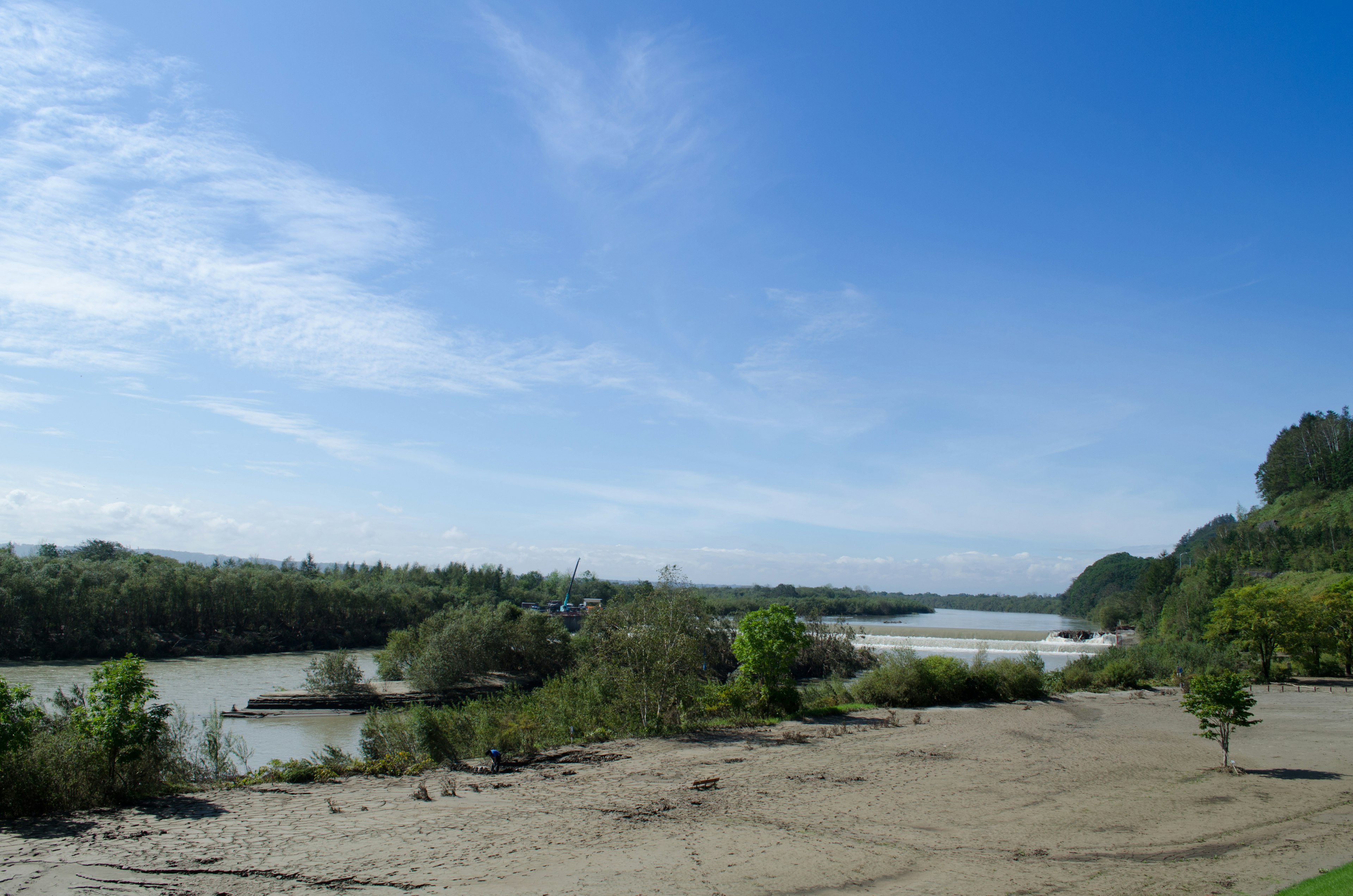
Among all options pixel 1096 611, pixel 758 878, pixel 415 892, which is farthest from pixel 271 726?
pixel 1096 611

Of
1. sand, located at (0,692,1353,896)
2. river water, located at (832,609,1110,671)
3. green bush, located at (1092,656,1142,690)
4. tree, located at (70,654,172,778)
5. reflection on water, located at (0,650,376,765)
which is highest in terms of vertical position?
tree, located at (70,654,172,778)

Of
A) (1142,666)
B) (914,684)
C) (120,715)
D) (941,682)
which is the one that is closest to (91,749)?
(120,715)

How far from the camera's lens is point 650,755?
20953 millimetres

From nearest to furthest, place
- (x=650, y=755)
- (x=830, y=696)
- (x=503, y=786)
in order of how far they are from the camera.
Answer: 1. (x=503, y=786)
2. (x=650, y=755)
3. (x=830, y=696)

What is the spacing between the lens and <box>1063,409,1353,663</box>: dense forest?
2420 inches

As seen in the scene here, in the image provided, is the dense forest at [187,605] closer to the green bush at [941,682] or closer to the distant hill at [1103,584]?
the green bush at [941,682]

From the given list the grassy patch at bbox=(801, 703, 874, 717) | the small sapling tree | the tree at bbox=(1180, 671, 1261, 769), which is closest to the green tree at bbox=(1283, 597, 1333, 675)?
the grassy patch at bbox=(801, 703, 874, 717)

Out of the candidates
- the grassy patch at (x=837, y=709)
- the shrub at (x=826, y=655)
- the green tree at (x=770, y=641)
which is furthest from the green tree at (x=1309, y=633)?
the green tree at (x=770, y=641)

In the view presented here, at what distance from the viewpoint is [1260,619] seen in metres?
43.8

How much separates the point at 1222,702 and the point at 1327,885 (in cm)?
1012

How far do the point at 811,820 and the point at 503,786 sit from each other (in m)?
7.67

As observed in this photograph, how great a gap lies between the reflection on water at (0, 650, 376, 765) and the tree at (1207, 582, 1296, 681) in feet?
177

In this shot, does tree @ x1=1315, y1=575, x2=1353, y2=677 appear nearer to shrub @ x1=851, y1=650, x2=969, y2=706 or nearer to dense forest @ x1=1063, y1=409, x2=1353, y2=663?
dense forest @ x1=1063, y1=409, x2=1353, y2=663

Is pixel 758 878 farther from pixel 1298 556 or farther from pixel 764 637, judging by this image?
pixel 1298 556
